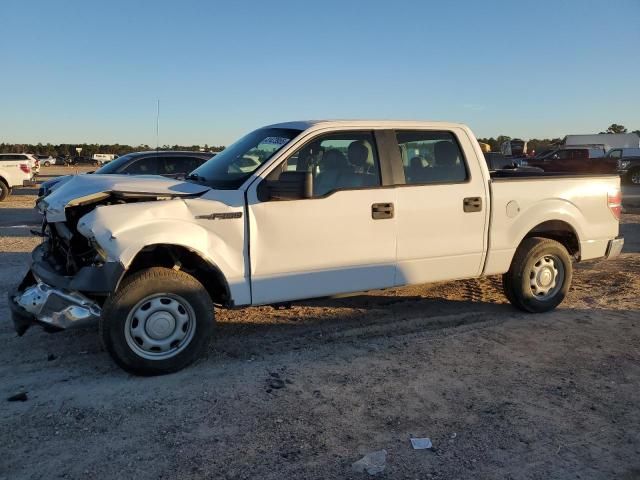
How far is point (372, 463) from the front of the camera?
3119 mm

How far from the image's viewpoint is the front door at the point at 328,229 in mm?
4570

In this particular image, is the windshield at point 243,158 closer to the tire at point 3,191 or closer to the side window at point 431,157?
the side window at point 431,157

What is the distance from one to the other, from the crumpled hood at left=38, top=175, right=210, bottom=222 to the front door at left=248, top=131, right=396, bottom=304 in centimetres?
62

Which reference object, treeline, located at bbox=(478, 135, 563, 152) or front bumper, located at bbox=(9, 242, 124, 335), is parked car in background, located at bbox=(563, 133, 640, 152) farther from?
front bumper, located at bbox=(9, 242, 124, 335)

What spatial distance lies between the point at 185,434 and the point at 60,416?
898 millimetres

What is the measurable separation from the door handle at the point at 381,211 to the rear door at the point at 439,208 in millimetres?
89

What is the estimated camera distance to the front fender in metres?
4.05

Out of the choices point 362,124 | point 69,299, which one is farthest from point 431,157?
point 69,299

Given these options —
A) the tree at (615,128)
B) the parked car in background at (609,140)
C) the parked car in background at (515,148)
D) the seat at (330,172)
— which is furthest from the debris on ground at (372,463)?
the tree at (615,128)

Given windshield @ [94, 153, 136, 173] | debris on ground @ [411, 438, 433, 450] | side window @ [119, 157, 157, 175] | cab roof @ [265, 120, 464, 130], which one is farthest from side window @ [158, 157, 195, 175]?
debris on ground @ [411, 438, 433, 450]

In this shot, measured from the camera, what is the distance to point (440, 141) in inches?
217

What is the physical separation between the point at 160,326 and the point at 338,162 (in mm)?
2056

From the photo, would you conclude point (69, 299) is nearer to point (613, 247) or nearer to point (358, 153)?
point (358, 153)

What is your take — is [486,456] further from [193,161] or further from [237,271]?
[193,161]
